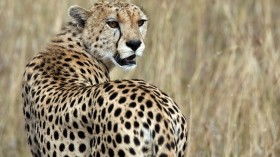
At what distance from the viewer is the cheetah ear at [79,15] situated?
14.0ft

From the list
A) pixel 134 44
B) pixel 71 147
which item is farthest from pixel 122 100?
pixel 134 44

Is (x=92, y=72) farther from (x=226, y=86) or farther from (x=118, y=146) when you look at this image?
(x=226, y=86)

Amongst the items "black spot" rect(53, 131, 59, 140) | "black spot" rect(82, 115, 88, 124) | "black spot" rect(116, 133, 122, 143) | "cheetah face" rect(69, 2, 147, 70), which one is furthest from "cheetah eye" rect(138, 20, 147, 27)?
"black spot" rect(116, 133, 122, 143)

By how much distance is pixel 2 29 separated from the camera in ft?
20.4

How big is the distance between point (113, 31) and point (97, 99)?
885mm

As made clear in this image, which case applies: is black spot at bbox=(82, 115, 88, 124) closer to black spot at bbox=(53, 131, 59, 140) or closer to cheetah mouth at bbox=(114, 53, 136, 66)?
black spot at bbox=(53, 131, 59, 140)

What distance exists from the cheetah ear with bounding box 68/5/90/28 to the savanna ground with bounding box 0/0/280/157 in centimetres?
62

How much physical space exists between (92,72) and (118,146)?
38.9 inches

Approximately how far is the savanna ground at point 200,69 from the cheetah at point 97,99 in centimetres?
48

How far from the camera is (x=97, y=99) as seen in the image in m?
3.18

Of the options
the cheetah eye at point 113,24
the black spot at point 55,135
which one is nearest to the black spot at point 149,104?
the black spot at point 55,135

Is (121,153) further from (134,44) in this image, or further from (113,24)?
(113,24)

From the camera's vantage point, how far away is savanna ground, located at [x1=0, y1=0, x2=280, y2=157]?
482cm

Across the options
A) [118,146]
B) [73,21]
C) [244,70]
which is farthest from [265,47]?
[118,146]
